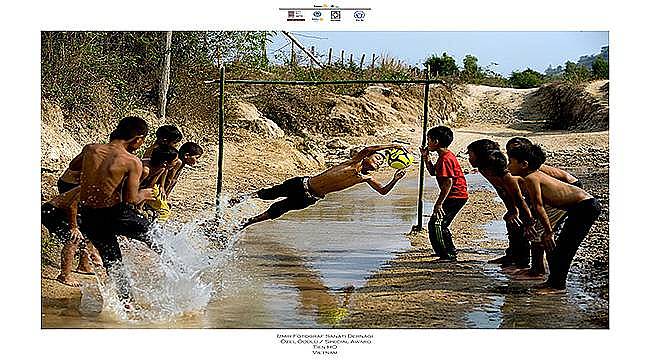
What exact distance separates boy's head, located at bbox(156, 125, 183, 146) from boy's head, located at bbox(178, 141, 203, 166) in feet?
0.26

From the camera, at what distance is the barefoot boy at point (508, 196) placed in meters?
6.05

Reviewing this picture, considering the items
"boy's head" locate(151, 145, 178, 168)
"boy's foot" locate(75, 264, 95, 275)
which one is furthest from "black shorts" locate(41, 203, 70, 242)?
"boy's head" locate(151, 145, 178, 168)

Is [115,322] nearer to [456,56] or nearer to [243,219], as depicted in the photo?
[243,219]

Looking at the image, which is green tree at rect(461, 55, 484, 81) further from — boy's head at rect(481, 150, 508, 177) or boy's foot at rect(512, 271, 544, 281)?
boy's foot at rect(512, 271, 544, 281)

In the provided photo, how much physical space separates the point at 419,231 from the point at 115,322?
2649mm

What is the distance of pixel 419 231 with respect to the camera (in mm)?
6934

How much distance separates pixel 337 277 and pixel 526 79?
7.39 feet

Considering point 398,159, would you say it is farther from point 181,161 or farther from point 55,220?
point 55,220

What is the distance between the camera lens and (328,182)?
651 cm

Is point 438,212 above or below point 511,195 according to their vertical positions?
below

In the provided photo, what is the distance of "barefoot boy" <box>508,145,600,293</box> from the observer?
19.1ft
